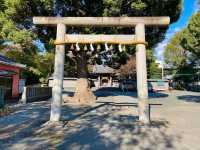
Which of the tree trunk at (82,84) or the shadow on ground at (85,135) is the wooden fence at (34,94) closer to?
the tree trunk at (82,84)

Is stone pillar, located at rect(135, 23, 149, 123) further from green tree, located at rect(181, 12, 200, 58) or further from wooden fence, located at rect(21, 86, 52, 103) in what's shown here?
green tree, located at rect(181, 12, 200, 58)

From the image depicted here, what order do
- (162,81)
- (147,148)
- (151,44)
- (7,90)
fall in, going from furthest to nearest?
(162,81)
(151,44)
(7,90)
(147,148)

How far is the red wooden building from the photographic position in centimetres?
1923

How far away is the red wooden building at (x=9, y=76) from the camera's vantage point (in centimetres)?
1923

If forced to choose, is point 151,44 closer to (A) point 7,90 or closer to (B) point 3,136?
(A) point 7,90

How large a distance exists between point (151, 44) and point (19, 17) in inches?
380

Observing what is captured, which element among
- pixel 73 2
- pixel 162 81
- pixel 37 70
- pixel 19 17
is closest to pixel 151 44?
pixel 73 2

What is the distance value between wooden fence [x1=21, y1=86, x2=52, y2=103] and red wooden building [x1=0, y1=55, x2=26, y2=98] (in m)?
1.64

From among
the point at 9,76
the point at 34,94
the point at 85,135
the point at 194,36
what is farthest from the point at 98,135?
the point at 194,36

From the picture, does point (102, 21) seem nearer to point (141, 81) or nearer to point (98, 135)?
point (141, 81)

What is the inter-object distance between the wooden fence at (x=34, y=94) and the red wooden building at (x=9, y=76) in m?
1.64

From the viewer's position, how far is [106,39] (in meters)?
12.0

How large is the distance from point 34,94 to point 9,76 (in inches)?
84.2

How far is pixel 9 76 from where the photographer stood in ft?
67.9
